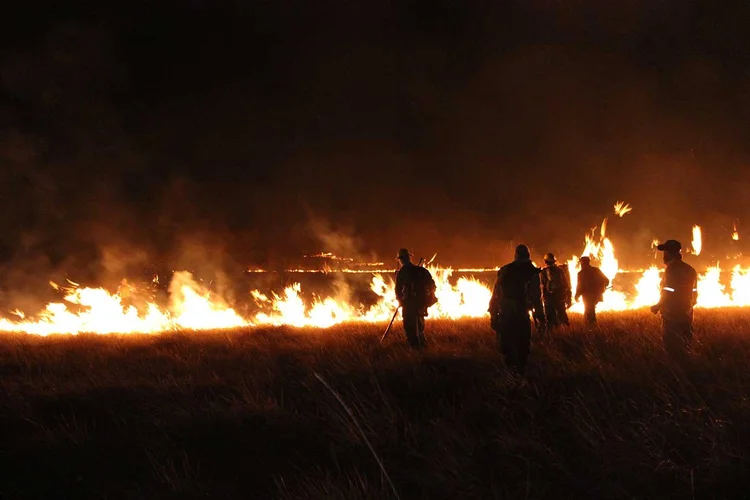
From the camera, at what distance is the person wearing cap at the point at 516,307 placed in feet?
24.0

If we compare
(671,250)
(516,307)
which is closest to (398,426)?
(516,307)

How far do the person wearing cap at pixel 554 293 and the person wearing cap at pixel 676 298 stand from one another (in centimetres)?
354

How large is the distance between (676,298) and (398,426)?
446 centimetres

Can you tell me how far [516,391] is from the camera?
6.34 meters

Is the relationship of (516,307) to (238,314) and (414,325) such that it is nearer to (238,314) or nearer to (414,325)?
(414,325)

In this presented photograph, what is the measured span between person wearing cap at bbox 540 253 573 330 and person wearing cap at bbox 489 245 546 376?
13.3ft

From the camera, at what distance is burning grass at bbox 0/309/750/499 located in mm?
4406

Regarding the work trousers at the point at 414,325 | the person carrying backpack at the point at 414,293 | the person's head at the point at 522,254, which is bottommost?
the work trousers at the point at 414,325

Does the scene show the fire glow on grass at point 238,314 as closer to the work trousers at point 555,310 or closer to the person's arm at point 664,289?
the work trousers at point 555,310

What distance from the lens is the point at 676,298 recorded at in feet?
25.0

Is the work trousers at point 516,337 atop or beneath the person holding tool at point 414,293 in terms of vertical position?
beneath

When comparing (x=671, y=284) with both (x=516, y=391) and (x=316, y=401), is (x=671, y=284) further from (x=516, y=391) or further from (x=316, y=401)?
(x=316, y=401)

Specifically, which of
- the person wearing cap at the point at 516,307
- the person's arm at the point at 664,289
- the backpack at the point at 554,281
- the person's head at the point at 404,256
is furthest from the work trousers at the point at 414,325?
the person's arm at the point at 664,289

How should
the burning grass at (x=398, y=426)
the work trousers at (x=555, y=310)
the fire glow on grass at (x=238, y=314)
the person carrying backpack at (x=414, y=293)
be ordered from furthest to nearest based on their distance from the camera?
the fire glow on grass at (x=238, y=314) → the work trousers at (x=555, y=310) → the person carrying backpack at (x=414, y=293) → the burning grass at (x=398, y=426)
